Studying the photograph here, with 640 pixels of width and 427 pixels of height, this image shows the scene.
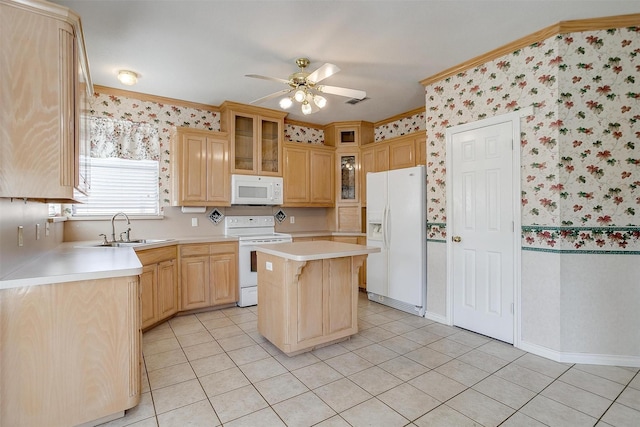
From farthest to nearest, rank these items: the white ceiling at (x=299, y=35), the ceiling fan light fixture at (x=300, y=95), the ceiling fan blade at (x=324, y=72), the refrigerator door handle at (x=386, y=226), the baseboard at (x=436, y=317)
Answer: the refrigerator door handle at (x=386, y=226), the baseboard at (x=436, y=317), the ceiling fan light fixture at (x=300, y=95), the ceiling fan blade at (x=324, y=72), the white ceiling at (x=299, y=35)

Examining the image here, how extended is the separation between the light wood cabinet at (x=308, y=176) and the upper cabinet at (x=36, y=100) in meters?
3.11

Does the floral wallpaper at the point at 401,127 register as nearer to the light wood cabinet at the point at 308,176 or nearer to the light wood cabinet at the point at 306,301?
the light wood cabinet at the point at 308,176

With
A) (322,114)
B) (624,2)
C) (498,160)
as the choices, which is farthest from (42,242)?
(624,2)

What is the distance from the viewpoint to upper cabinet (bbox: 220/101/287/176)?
13.9 feet

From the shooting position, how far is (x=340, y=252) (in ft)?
8.49

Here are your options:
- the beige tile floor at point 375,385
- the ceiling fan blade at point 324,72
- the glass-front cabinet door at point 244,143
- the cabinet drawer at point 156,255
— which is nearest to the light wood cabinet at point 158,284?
the cabinet drawer at point 156,255

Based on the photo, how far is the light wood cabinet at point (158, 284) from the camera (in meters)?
3.14

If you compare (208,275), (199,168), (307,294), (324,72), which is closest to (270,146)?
(199,168)

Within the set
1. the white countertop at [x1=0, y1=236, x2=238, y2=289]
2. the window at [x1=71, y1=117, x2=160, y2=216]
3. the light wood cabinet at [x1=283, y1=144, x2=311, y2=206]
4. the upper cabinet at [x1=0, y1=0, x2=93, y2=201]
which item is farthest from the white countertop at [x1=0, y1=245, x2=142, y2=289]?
the light wood cabinet at [x1=283, y1=144, x2=311, y2=206]

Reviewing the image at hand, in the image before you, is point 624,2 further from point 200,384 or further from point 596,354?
point 200,384

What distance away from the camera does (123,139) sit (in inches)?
150

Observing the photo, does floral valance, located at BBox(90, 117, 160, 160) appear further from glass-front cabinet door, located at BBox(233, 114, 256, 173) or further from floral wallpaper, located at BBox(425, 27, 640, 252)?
floral wallpaper, located at BBox(425, 27, 640, 252)

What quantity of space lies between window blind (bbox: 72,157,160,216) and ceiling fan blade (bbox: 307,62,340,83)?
8.23 ft

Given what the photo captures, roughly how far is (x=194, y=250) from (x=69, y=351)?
2.14 meters
